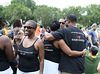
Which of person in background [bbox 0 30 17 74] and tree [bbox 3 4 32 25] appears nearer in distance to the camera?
person in background [bbox 0 30 17 74]

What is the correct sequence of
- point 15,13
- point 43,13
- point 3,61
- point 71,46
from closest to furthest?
point 3,61 → point 71,46 → point 15,13 → point 43,13

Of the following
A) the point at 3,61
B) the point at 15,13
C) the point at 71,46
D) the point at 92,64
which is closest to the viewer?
the point at 3,61

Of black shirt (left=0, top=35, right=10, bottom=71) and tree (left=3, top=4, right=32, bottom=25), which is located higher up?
tree (left=3, top=4, right=32, bottom=25)

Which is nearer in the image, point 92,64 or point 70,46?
point 70,46

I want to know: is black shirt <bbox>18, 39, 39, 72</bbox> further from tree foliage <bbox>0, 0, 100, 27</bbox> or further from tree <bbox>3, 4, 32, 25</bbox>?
tree foliage <bbox>0, 0, 100, 27</bbox>

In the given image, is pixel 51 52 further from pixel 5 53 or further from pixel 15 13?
pixel 15 13

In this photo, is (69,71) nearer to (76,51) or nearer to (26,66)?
(76,51)

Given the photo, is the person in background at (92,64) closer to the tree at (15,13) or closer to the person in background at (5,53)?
the person in background at (5,53)

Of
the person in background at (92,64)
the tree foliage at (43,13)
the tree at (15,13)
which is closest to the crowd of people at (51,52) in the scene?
the person in background at (92,64)

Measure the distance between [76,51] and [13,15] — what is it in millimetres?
43402

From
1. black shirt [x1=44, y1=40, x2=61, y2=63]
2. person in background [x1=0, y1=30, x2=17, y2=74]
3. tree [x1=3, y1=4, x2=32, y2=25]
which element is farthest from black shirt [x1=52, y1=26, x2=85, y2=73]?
tree [x1=3, y1=4, x2=32, y2=25]

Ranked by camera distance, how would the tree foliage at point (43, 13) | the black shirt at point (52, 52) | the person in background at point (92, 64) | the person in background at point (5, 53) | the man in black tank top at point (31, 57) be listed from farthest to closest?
the tree foliage at point (43, 13) < the person in background at point (92, 64) < the black shirt at point (52, 52) < the man in black tank top at point (31, 57) < the person in background at point (5, 53)

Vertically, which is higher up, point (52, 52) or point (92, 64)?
point (52, 52)

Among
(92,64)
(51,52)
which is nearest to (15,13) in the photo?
(92,64)
